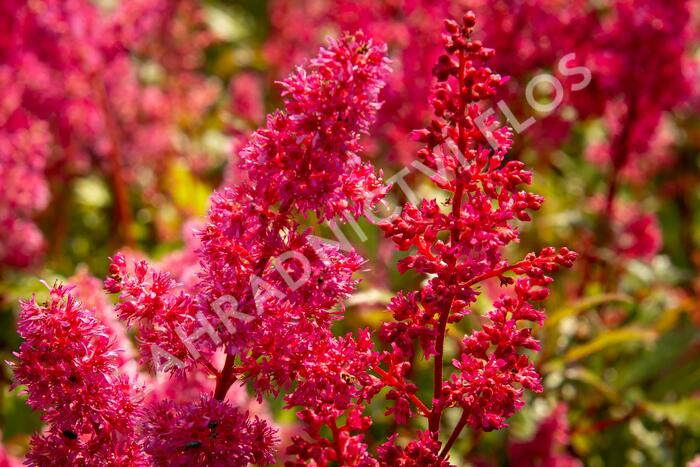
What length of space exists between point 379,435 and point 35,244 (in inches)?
48.7

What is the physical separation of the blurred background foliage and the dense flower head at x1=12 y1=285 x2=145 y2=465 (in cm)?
54

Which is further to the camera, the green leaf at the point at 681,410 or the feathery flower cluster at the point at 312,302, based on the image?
the green leaf at the point at 681,410

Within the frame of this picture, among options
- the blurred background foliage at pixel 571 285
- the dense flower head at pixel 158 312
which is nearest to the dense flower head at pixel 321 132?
the dense flower head at pixel 158 312

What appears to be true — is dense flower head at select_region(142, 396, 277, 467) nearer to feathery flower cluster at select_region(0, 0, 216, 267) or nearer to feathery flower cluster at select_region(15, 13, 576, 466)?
feathery flower cluster at select_region(15, 13, 576, 466)

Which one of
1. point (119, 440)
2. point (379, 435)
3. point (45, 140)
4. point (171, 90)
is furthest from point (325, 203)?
point (171, 90)

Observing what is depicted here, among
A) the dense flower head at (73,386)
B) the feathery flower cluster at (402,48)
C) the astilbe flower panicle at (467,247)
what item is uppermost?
the feathery flower cluster at (402,48)

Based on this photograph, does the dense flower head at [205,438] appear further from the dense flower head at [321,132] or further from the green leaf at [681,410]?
the green leaf at [681,410]

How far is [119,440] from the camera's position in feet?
4.35

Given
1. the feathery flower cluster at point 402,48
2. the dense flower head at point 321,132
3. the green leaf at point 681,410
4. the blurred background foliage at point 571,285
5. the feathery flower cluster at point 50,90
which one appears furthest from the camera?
the feathery flower cluster at point 50,90

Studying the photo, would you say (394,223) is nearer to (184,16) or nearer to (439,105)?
(439,105)

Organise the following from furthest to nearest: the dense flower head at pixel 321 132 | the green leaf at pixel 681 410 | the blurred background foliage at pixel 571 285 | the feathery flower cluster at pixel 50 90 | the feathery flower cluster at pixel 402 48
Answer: the feathery flower cluster at pixel 50 90 → the feathery flower cluster at pixel 402 48 → the blurred background foliage at pixel 571 285 → the green leaf at pixel 681 410 → the dense flower head at pixel 321 132

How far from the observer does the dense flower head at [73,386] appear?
126 cm

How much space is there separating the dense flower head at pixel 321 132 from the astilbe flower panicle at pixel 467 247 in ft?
0.29

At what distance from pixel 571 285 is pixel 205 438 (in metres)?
2.26
